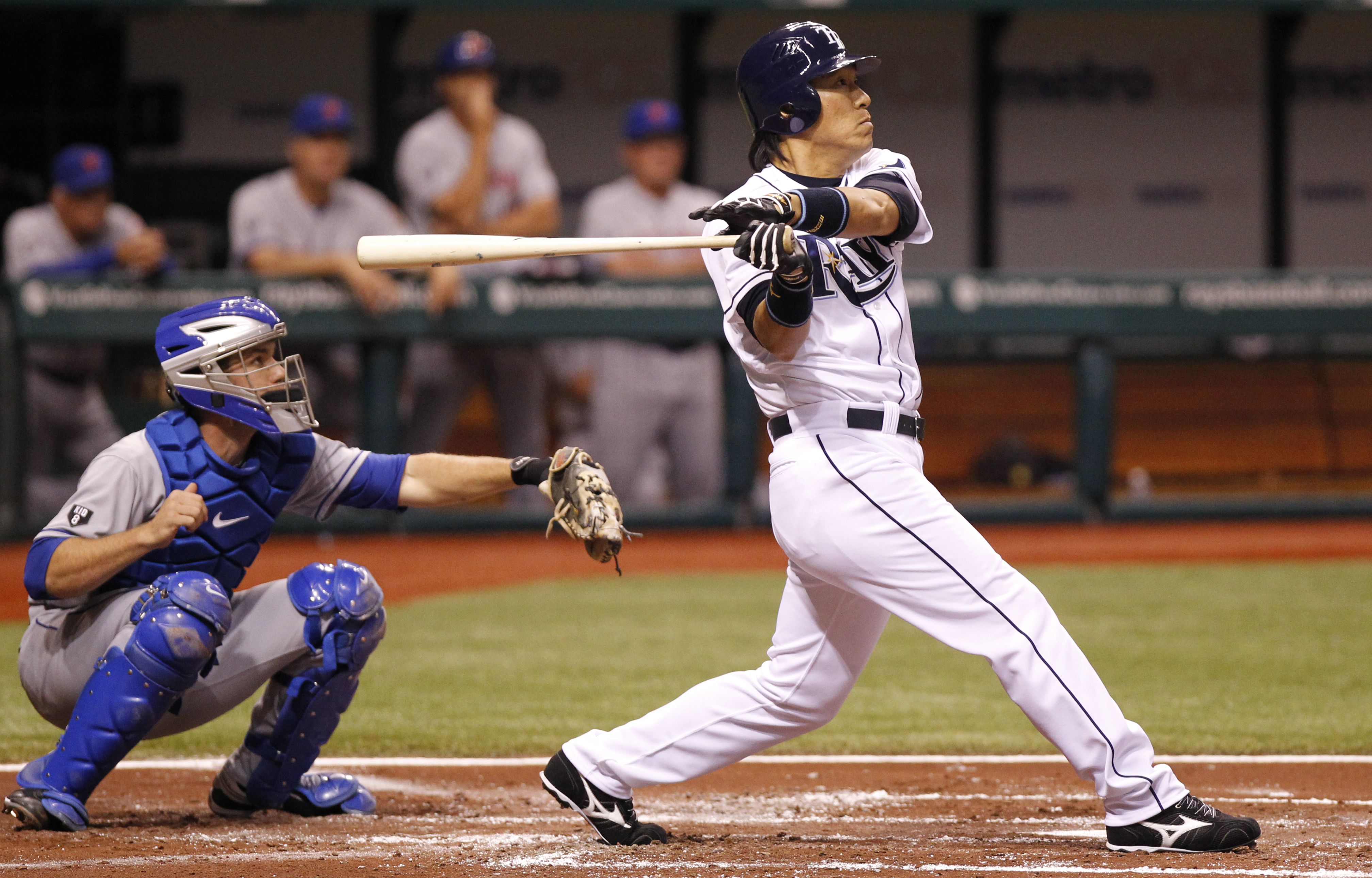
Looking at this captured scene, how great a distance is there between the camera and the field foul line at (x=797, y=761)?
13.2ft

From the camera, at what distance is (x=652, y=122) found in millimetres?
8188

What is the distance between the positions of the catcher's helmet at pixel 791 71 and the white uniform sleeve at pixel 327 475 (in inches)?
44.5

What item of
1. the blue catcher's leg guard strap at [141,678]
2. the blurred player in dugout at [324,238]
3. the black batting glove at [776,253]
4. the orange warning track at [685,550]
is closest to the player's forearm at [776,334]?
the black batting glove at [776,253]

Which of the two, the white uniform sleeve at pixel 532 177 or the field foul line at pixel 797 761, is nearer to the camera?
the field foul line at pixel 797 761

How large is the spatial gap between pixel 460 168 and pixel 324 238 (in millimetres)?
742

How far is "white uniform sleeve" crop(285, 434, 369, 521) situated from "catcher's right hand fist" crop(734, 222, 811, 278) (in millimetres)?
1154

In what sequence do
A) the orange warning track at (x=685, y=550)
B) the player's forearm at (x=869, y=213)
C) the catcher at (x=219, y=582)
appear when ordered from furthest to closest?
the orange warning track at (x=685, y=550)
the catcher at (x=219, y=582)
the player's forearm at (x=869, y=213)

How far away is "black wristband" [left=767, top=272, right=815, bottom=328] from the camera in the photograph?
282cm

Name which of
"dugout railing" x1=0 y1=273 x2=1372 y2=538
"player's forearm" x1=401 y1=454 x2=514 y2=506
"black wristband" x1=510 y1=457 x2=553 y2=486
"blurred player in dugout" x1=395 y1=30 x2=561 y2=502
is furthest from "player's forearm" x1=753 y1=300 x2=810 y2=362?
"dugout railing" x1=0 y1=273 x2=1372 y2=538

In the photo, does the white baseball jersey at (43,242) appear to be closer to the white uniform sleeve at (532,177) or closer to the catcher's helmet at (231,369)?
the white uniform sleeve at (532,177)

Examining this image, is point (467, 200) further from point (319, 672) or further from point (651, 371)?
point (319, 672)

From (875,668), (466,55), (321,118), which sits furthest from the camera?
(466,55)

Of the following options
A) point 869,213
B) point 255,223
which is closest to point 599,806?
point 869,213

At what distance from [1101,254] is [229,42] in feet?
21.7
